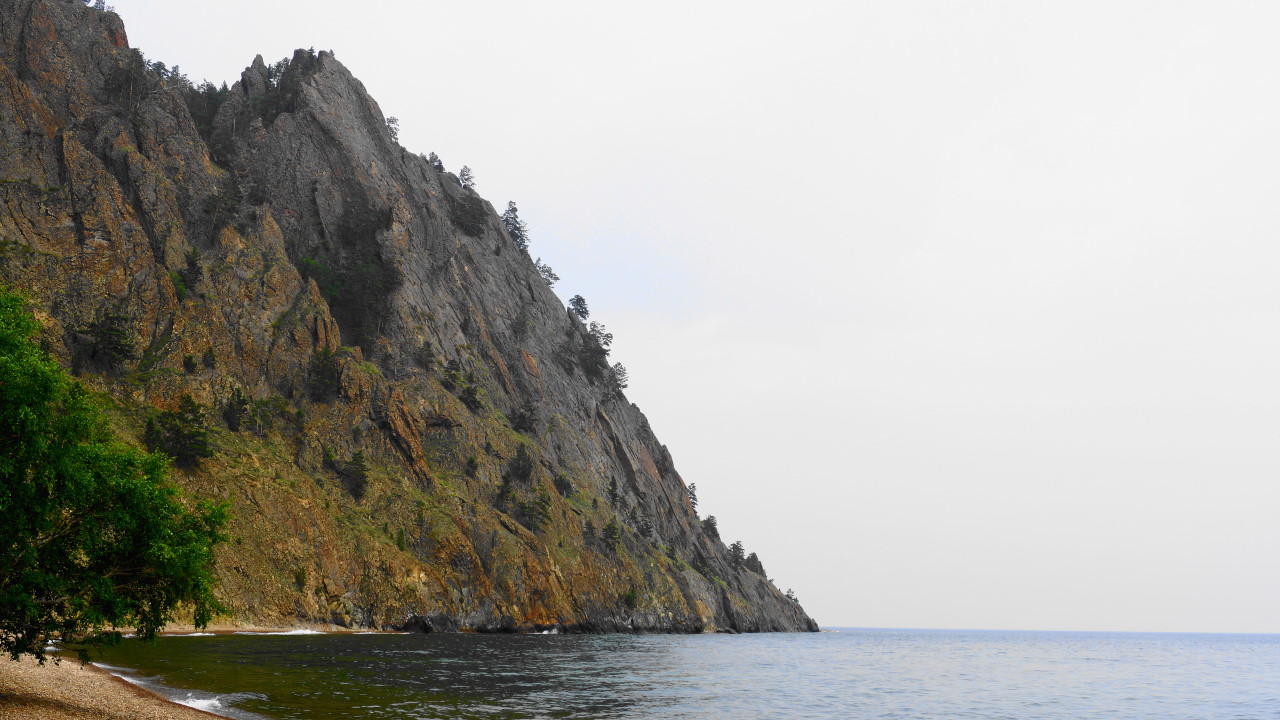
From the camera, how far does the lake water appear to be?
132 ft

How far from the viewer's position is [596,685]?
53719 mm

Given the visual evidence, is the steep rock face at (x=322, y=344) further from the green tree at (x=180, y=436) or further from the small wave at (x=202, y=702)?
the small wave at (x=202, y=702)

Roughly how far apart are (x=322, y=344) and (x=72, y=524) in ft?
334

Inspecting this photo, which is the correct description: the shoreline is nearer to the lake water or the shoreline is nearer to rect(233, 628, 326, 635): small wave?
the lake water

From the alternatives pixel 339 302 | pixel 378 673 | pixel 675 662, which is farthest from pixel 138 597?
pixel 339 302

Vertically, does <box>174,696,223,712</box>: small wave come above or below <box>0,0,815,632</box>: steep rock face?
below

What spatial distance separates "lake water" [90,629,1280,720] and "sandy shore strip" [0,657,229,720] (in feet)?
8.14

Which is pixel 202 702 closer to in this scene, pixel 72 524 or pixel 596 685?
pixel 72 524

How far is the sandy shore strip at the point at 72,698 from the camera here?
86.6ft

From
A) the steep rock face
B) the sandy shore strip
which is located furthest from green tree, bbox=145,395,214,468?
the sandy shore strip

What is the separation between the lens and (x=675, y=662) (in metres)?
80.4

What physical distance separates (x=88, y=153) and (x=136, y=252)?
1832cm

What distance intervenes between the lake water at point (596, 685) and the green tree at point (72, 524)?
30.8ft

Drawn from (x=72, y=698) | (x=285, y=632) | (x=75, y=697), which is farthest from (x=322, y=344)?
(x=72, y=698)
